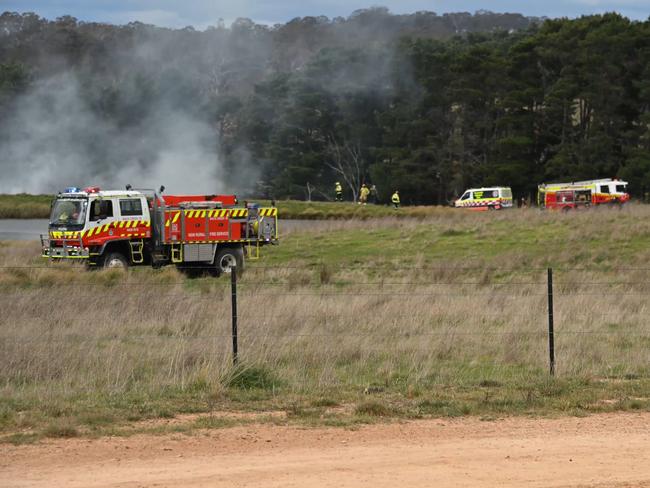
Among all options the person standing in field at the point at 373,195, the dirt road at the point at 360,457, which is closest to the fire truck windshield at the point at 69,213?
the dirt road at the point at 360,457

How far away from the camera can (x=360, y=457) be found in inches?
359

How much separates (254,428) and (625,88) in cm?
6261

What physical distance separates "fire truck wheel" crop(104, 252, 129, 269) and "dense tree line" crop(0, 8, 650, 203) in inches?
1625

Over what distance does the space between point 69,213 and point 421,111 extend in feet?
163

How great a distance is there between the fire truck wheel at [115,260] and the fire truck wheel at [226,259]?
2.52m

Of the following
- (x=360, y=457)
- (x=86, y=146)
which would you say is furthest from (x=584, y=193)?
(x=360, y=457)

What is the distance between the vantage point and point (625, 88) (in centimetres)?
6831

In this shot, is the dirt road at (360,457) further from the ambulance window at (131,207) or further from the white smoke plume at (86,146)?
the white smoke plume at (86,146)

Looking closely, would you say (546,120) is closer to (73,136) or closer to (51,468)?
(73,136)

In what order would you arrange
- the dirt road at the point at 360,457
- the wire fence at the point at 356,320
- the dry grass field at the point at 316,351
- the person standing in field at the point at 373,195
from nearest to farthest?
the dirt road at the point at 360,457, the dry grass field at the point at 316,351, the wire fence at the point at 356,320, the person standing in field at the point at 373,195

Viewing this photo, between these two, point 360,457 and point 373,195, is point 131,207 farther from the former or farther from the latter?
point 373,195

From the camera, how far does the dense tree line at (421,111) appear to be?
222 ft

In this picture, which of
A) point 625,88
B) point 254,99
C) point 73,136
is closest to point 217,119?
point 254,99

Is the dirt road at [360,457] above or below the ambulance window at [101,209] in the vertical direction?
below
